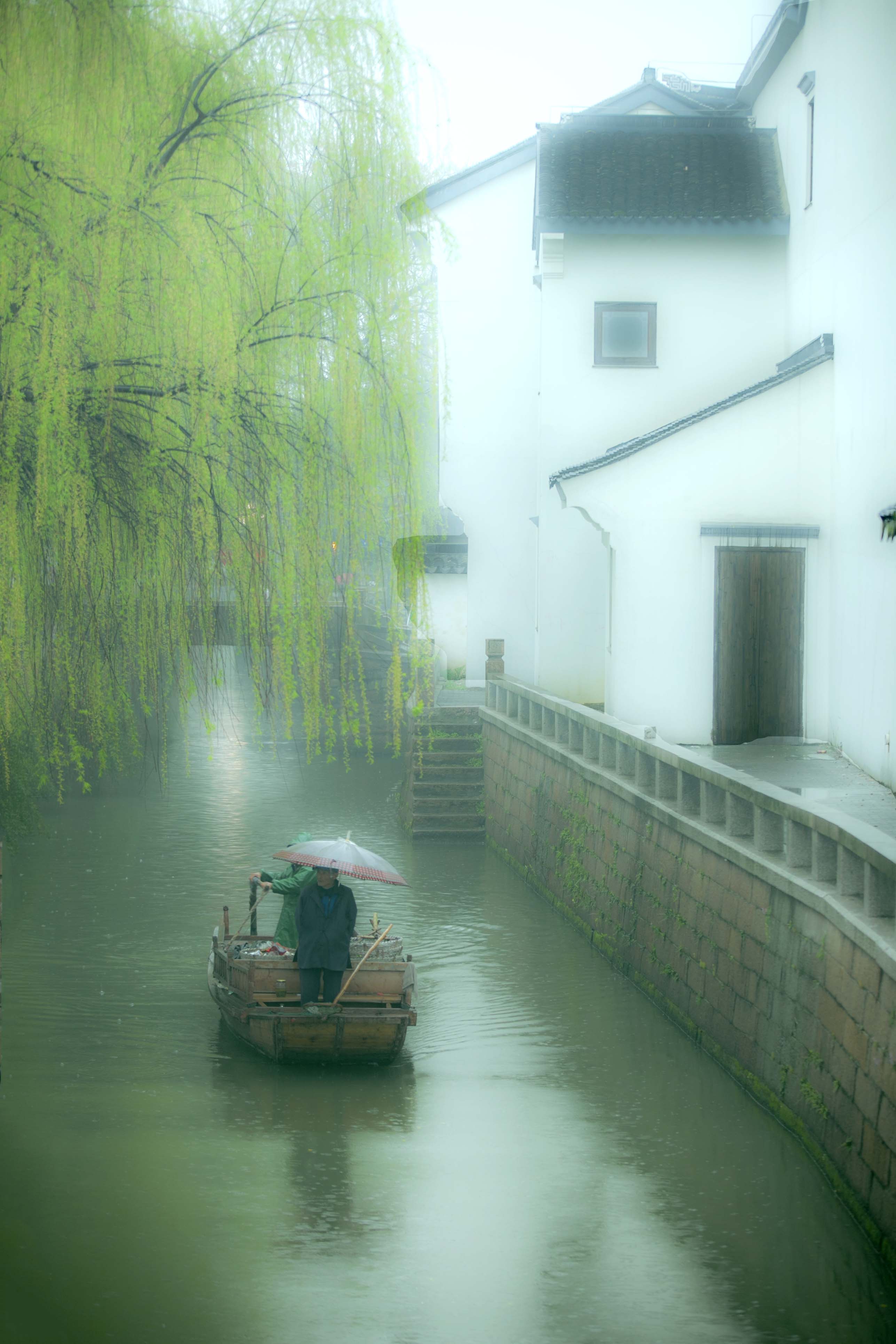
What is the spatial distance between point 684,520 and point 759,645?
172 centimetres

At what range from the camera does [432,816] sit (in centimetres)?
2273

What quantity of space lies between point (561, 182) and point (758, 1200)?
14914 mm

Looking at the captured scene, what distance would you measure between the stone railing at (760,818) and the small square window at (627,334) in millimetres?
5460

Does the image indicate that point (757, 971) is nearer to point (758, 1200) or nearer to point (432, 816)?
point (758, 1200)

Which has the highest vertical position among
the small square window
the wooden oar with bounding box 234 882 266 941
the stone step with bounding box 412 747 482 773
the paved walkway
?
the small square window

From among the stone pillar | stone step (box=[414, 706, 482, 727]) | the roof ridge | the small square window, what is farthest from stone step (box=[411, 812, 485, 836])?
the small square window

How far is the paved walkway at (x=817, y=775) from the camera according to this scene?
A: 1227 cm

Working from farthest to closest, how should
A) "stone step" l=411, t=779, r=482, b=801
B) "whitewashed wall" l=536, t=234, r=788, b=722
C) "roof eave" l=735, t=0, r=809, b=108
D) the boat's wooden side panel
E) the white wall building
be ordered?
"stone step" l=411, t=779, r=482, b=801
"whitewashed wall" l=536, t=234, r=788, b=722
"roof eave" l=735, t=0, r=809, b=108
the white wall building
the boat's wooden side panel

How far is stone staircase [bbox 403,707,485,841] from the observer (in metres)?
22.6

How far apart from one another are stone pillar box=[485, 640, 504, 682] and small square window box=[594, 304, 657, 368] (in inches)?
179

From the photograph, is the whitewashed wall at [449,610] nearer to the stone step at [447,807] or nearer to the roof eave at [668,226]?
the stone step at [447,807]

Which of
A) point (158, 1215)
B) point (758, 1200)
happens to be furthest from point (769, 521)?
point (158, 1215)

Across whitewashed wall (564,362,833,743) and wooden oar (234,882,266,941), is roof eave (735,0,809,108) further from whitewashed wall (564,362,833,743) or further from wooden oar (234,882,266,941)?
wooden oar (234,882,266,941)

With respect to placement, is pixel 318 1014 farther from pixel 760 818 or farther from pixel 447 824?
pixel 447 824
